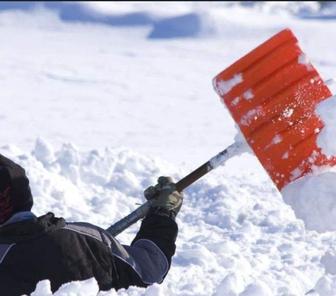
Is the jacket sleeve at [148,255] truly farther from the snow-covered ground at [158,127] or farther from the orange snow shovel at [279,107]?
the orange snow shovel at [279,107]

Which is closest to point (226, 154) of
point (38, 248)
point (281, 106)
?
point (281, 106)

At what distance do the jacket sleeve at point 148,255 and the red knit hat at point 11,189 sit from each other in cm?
36

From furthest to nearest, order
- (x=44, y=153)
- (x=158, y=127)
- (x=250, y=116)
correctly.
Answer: (x=158, y=127) < (x=44, y=153) < (x=250, y=116)

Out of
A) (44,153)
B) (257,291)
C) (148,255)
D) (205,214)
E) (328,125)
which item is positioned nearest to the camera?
(148,255)

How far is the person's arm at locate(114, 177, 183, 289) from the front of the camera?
9.45 feet

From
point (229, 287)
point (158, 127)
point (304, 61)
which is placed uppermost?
point (304, 61)

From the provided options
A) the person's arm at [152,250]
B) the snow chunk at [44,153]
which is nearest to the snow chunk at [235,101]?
the person's arm at [152,250]

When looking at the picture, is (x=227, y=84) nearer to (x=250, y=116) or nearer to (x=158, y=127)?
(x=250, y=116)

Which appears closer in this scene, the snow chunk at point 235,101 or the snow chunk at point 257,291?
the snow chunk at point 257,291

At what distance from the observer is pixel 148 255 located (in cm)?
297

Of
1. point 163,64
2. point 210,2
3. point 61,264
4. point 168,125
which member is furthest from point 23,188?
point 210,2

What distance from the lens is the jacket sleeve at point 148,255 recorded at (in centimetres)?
287

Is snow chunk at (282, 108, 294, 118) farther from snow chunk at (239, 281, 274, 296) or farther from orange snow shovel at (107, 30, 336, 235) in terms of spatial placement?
snow chunk at (239, 281, 274, 296)

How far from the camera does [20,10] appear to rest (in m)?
13.8
